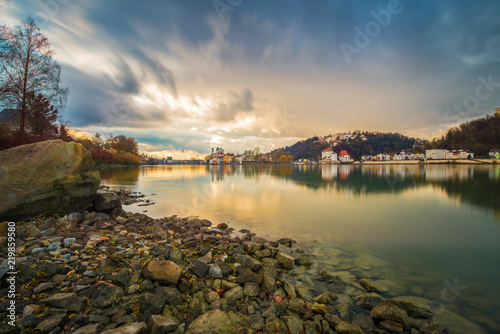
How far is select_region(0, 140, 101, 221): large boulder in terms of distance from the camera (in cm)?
787

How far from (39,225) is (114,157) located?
110 meters

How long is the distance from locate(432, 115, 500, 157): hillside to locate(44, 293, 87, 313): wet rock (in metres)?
160

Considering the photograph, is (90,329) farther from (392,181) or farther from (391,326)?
(392,181)

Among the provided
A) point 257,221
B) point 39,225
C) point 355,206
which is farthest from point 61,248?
point 355,206

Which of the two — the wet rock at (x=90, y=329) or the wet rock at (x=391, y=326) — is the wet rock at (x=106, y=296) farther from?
the wet rock at (x=391, y=326)

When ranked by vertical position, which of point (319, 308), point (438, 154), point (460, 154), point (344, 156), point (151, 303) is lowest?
point (319, 308)

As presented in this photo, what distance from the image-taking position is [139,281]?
4691 mm

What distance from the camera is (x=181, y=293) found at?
15.1ft

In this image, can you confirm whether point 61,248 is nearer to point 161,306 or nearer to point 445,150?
point 161,306

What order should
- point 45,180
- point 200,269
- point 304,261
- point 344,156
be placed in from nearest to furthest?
point 200,269, point 304,261, point 45,180, point 344,156

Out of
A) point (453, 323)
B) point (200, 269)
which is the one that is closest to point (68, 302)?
point (200, 269)

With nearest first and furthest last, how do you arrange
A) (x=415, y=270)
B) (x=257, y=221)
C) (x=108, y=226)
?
(x=415, y=270), (x=108, y=226), (x=257, y=221)

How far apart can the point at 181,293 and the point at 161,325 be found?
1.23 m

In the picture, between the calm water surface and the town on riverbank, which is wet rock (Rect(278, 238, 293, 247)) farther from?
the calm water surface
